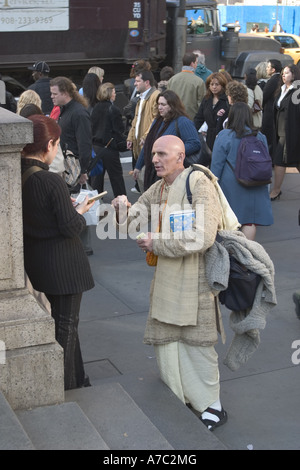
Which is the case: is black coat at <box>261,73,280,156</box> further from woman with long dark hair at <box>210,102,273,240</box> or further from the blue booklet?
the blue booklet

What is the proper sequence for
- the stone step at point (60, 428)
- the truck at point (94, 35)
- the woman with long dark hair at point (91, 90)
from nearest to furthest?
the stone step at point (60, 428) → the woman with long dark hair at point (91, 90) → the truck at point (94, 35)

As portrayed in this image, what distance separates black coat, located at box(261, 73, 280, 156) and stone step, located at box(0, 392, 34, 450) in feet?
26.0

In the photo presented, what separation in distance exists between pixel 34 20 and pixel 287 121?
24.9 feet

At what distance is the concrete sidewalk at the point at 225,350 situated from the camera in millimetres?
4453

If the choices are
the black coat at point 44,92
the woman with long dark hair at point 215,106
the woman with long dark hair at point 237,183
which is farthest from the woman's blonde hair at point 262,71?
the woman with long dark hair at point 237,183

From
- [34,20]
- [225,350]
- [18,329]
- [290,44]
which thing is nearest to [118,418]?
[18,329]

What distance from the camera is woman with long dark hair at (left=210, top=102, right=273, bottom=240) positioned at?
7.01 m

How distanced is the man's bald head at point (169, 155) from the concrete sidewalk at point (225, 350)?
1.33 metres

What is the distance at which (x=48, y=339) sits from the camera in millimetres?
3953

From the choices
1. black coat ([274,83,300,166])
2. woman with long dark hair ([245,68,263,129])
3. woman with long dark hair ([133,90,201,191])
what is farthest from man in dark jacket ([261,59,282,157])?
woman with long dark hair ([133,90,201,191])

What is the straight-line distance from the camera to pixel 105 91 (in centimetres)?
896

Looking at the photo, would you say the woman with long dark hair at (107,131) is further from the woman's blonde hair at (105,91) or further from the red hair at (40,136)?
the red hair at (40,136)

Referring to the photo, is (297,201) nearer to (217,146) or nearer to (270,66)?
(270,66)

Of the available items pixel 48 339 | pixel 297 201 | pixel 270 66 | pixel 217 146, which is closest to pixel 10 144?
pixel 48 339
